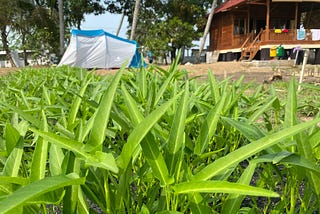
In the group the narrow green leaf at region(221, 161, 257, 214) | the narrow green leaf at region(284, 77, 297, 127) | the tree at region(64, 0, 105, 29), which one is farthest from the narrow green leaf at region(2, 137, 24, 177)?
the tree at region(64, 0, 105, 29)

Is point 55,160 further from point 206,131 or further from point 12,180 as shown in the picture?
point 206,131

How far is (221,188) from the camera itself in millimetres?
532

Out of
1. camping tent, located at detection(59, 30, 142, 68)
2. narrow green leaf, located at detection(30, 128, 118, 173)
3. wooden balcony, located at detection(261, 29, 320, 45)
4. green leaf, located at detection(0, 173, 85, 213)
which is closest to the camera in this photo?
green leaf, located at detection(0, 173, 85, 213)

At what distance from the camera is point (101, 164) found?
0.56 metres

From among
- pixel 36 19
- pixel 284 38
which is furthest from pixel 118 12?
pixel 284 38

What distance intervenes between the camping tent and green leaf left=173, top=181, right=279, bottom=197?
52.1 ft

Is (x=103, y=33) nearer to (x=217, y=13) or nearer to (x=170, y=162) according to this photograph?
(x=217, y=13)

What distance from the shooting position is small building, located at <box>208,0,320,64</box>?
17703 mm

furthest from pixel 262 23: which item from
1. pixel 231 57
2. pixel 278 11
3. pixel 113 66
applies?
pixel 113 66

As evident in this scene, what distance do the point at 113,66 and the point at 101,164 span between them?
1717 cm

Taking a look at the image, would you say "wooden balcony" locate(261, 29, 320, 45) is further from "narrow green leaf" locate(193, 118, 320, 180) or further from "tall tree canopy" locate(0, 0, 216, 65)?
"narrow green leaf" locate(193, 118, 320, 180)

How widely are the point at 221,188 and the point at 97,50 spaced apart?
17.1 meters

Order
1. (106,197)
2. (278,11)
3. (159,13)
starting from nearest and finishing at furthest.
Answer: (106,197) → (278,11) → (159,13)

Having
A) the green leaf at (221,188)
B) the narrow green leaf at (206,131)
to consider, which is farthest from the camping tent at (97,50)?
the green leaf at (221,188)
